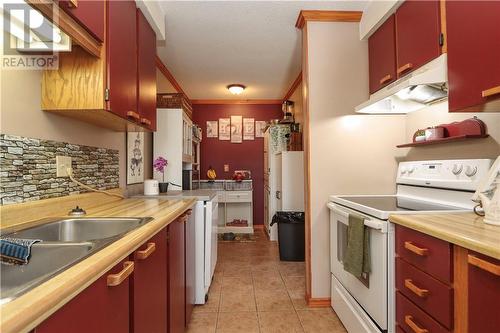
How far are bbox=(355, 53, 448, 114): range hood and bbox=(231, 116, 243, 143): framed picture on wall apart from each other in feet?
11.0

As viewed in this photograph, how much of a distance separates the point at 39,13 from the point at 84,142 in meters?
0.86

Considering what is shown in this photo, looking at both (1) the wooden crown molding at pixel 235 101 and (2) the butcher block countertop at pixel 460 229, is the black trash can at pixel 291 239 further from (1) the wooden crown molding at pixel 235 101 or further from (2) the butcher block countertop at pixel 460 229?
(1) the wooden crown molding at pixel 235 101

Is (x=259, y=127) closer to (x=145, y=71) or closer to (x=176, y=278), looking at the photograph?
(x=145, y=71)

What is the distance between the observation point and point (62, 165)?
4.85 ft

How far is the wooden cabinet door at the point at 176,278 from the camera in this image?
1.44 meters

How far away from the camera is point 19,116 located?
1.23 m

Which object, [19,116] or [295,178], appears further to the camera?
[295,178]

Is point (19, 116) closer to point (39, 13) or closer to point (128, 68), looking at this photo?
point (39, 13)


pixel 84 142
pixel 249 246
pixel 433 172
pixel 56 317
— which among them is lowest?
pixel 249 246

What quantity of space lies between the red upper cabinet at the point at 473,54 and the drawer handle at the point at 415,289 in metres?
0.81

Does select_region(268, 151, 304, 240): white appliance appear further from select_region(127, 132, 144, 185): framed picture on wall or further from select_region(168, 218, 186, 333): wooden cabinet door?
select_region(168, 218, 186, 333): wooden cabinet door

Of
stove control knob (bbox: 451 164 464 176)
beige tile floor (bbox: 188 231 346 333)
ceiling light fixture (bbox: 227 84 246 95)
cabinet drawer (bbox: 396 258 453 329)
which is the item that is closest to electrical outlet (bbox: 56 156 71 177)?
beige tile floor (bbox: 188 231 346 333)

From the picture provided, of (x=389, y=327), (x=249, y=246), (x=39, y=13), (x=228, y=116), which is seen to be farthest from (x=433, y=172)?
(x=228, y=116)

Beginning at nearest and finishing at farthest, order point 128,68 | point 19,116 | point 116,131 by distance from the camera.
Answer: point 19,116, point 128,68, point 116,131
